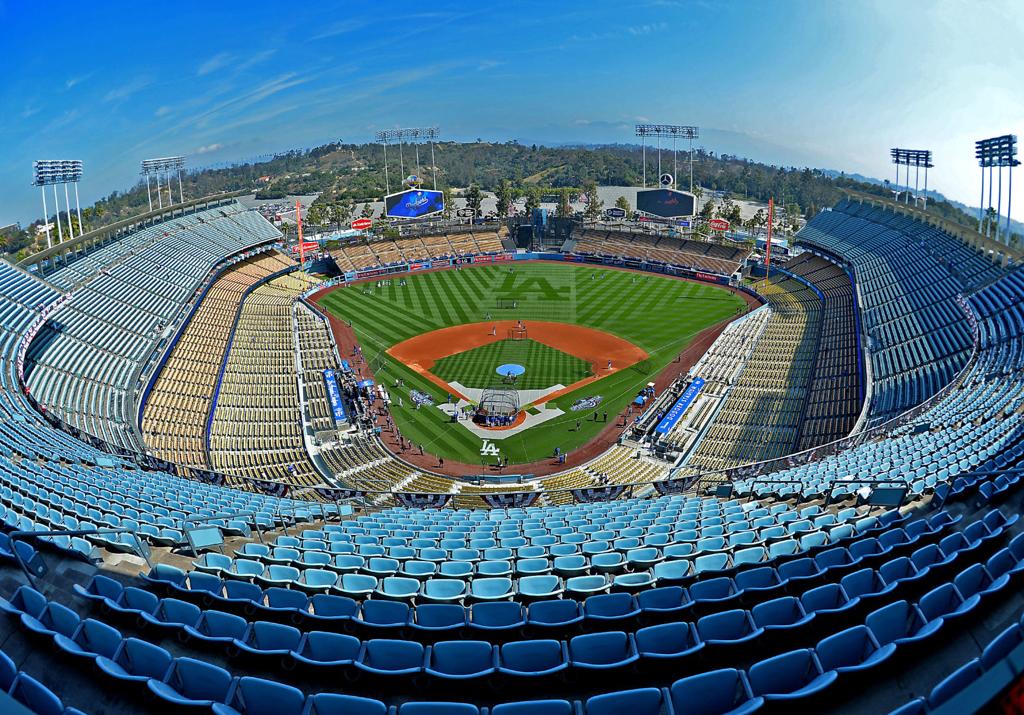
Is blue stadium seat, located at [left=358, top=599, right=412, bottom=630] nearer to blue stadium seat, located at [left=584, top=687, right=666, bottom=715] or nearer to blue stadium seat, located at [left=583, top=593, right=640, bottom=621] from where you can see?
blue stadium seat, located at [left=583, top=593, right=640, bottom=621]

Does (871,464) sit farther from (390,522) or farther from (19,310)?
(19,310)

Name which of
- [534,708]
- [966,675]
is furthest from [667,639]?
[966,675]

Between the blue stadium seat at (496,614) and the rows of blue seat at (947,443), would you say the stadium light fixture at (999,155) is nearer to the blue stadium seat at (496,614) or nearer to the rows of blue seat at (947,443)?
the rows of blue seat at (947,443)

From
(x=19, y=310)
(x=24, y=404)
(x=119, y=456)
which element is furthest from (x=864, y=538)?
(x=19, y=310)

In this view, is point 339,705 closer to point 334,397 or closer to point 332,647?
point 332,647

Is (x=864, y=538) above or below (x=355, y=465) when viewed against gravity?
above

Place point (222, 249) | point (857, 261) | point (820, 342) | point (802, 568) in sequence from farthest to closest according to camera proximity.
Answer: point (222, 249) → point (857, 261) → point (820, 342) → point (802, 568)
